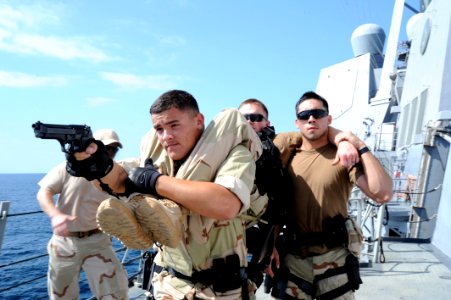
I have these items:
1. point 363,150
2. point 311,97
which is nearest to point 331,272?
point 363,150

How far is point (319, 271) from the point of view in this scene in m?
2.37

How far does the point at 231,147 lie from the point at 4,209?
245 cm

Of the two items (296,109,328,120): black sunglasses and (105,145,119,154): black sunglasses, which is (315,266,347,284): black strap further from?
(105,145,119,154): black sunglasses

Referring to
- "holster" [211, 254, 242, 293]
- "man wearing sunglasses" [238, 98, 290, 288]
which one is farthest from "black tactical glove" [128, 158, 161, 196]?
"man wearing sunglasses" [238, 98, 290, 288]

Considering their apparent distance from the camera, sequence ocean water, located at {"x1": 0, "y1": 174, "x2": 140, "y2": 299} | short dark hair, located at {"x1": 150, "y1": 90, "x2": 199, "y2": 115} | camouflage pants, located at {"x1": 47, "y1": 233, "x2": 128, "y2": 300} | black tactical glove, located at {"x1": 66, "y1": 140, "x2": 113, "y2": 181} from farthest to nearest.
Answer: ocean water, located at {"x1": 0, "y1": 174, "x2": 140, "y2": 299} → camouflage pants, located at {"x1": 47, "y1": 233, "x2": 128, "y2": 300} → short dark hair, located at {"x1": 150, "y1": 90, "x2": 199, "y2": 115} → black tactical glove, located at {"x1": 66, "y1": 140, "x2": 113, "y2": 181}

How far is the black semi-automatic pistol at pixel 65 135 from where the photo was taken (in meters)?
1.63

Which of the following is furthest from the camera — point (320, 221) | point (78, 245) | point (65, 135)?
point (78, 245)

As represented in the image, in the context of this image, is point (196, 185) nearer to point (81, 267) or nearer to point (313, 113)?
point (313, 113)

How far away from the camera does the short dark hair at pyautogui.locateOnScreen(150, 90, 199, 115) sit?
1761mm

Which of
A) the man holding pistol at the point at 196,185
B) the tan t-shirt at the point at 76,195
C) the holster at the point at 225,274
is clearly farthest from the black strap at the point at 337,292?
the tan t-shirt at the point at 76,195

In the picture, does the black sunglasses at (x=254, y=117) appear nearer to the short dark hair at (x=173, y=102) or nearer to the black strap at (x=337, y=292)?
the short dark hair at (x=173, y=102)

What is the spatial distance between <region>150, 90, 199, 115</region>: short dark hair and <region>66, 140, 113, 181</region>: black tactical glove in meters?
0.32

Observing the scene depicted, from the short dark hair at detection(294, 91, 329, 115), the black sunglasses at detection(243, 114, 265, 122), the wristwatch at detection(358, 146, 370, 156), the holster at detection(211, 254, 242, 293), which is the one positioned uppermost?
the short dark hair at detection(294, 91, 329, 115)

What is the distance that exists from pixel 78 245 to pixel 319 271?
93.3 inches
